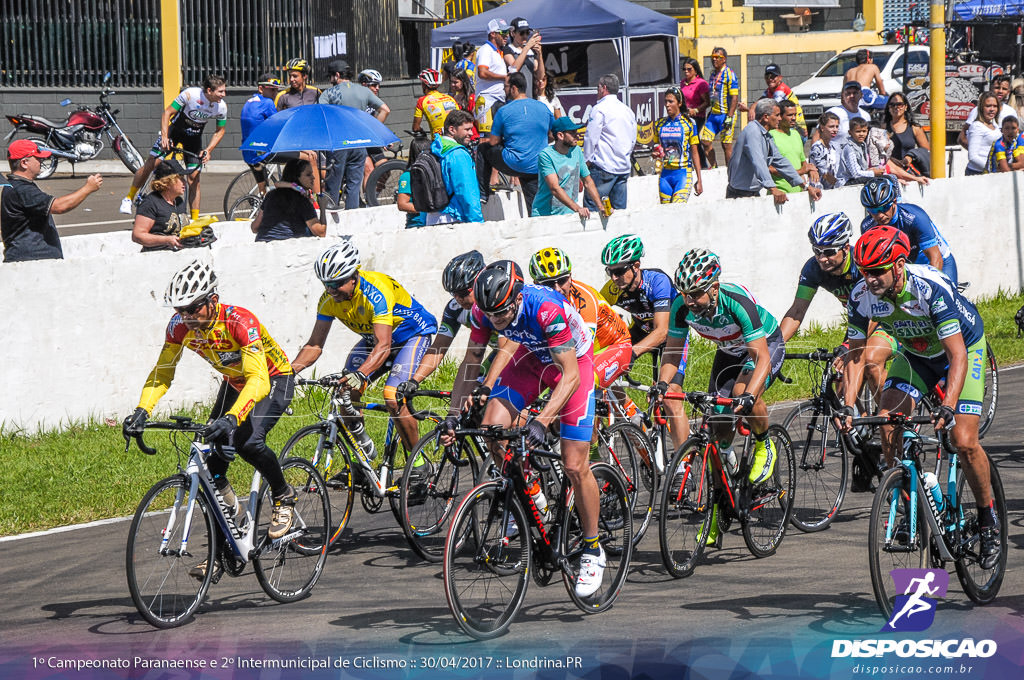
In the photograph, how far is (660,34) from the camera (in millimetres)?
25547

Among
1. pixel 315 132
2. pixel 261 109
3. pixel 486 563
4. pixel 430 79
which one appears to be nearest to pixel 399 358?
pixel 486 563

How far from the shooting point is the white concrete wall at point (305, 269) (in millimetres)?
11242

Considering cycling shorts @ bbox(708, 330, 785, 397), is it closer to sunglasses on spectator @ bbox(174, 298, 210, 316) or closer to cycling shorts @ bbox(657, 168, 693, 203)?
sunglasses on spectator @ bbox(174, 298, 210, 316)

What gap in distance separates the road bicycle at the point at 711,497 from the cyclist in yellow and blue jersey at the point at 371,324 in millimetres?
1887

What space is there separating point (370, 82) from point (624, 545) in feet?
39.4

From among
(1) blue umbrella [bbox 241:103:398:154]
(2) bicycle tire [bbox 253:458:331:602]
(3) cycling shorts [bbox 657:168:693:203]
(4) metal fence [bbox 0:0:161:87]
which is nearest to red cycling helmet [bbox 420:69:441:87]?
(1) blue umbrella [bbox 241:103:398:154]

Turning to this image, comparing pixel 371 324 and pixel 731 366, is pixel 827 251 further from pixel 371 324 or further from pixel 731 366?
pixel 371 324

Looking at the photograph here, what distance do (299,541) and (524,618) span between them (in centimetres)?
145

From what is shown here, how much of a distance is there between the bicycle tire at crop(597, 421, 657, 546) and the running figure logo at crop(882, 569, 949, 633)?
225cm

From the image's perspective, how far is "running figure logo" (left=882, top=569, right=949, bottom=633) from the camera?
693 centimetres

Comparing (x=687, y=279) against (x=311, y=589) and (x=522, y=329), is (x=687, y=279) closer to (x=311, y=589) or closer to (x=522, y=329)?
(x=522, y=329)

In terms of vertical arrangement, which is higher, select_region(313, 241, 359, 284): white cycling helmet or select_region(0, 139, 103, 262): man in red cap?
select_region(0, 139, 103, 262): man in red cap

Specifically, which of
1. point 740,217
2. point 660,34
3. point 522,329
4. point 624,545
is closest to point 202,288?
point 522,329

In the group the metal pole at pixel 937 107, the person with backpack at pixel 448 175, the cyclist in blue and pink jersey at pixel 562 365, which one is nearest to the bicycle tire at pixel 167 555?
the cyclist in blue and pink jersey at pixel 562 365
